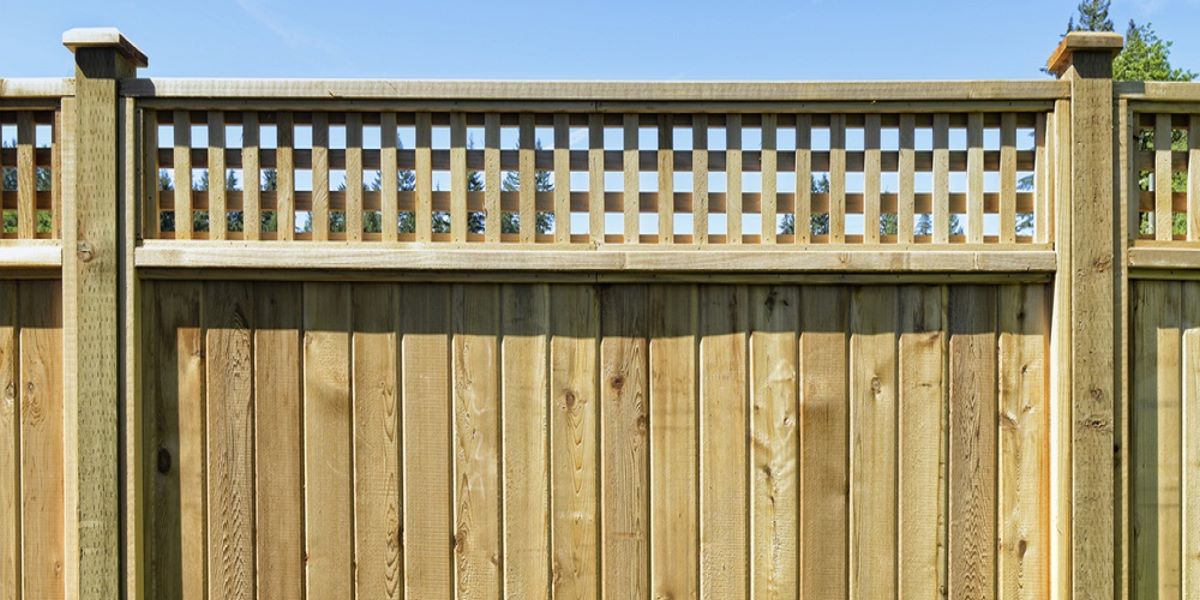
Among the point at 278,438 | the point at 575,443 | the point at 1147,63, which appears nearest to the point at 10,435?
the point at 278,438

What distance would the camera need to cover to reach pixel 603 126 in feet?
6.63

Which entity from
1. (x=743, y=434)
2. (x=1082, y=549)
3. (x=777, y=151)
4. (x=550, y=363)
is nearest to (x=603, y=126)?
(x=777, y=151)

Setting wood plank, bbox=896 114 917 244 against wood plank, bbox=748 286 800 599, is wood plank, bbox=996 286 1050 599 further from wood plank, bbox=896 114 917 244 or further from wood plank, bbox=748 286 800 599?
wood plank, bbox=748 286 800 599

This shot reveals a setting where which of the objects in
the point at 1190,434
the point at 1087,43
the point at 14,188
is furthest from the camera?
the point at 14,188

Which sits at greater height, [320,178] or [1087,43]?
[1087,43]

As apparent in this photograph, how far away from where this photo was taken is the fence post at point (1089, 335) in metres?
1.96

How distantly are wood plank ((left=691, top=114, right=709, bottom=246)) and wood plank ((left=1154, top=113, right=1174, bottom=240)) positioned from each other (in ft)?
4.53

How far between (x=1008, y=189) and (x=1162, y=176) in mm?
491

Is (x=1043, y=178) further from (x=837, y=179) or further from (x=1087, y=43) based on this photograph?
(x=837, y=179)

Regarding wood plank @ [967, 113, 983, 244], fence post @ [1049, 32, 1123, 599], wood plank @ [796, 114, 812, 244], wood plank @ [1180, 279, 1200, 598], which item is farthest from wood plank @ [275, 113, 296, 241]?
wood plank @ [1180, 279, 1200, 598]

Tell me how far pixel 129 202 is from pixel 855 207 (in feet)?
7.15

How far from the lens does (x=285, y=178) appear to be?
201 cm

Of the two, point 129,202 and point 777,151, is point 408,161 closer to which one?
point 129,202

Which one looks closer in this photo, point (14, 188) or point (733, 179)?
point (733, 179)
